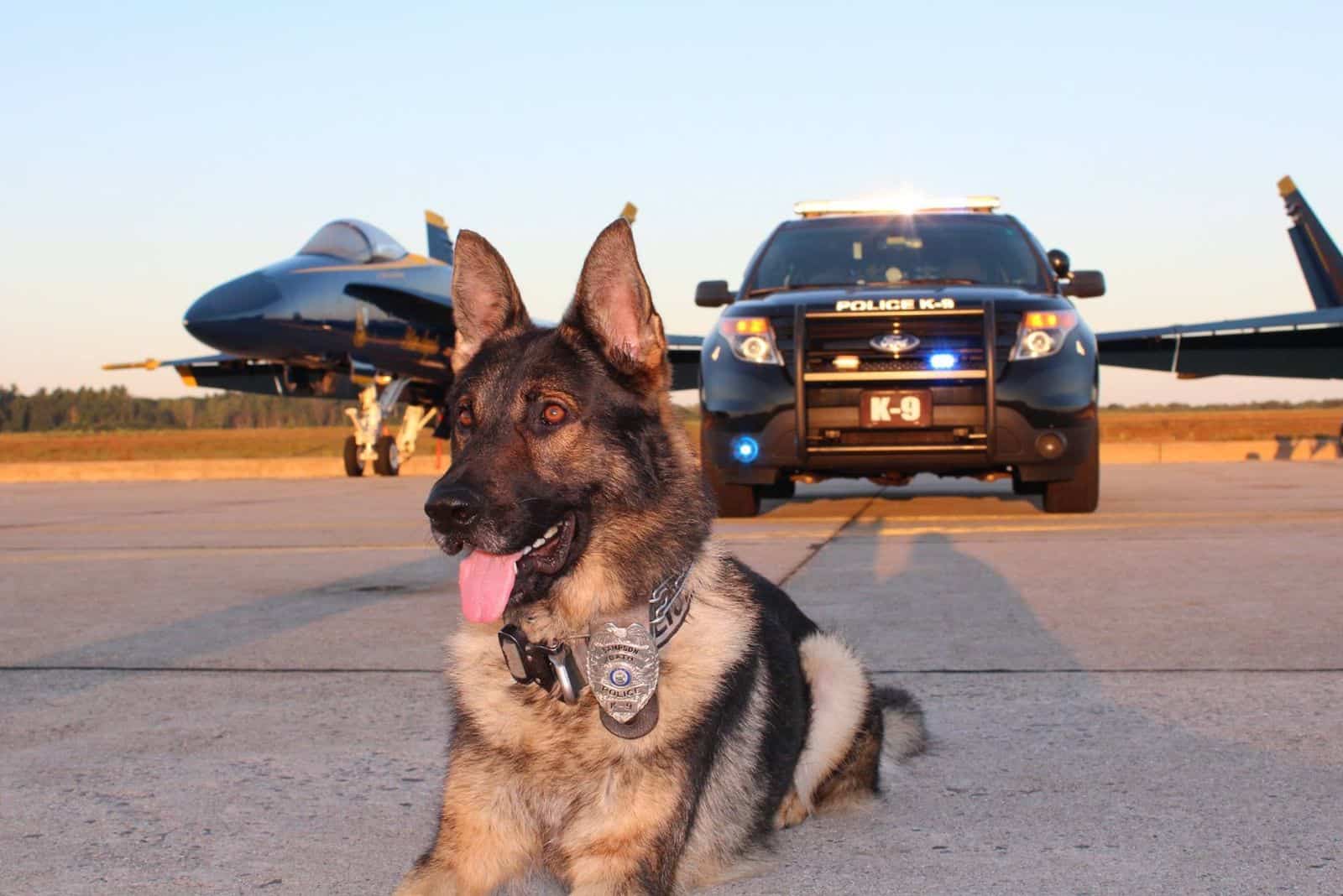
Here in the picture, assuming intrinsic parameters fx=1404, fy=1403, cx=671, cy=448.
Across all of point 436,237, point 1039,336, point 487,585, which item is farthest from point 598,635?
point 436,237

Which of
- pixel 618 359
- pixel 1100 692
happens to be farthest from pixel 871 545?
pixel 618 359

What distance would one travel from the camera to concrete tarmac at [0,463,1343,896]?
3.06m

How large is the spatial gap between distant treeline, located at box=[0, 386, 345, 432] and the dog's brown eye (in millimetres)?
123784

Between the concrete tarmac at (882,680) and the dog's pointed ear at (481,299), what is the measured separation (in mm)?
1211

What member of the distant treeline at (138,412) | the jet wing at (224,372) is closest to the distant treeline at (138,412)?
the distant treeline at (138,412)

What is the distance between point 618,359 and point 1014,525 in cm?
860

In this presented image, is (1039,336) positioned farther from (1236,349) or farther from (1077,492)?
(1236,349)

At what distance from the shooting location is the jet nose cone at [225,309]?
78.6 ft

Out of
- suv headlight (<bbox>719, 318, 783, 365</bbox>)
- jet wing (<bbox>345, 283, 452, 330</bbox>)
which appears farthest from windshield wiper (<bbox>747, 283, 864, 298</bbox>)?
jet wing (<bbox>345, 283, 452, 330</bbox>)

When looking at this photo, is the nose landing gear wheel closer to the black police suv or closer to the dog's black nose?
the black police suv

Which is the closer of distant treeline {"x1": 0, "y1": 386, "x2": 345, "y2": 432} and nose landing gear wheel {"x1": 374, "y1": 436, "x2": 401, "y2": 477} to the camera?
nose landing gear wheel {"x1": 374, "y1": 436, "x2": 401, "y2": 477}

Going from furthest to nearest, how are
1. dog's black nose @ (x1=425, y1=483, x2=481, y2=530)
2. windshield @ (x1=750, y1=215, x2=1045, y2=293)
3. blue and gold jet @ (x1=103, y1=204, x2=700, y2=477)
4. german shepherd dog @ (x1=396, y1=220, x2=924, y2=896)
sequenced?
blue and gold jet @ (x1=103, y1=204, x2=700, y2=477), windshield @ (x1=750, y1=215, x2=1045, y2=293), dog's black nose @ (x1=425, y1=483, x2=481, y2=530), german shepherd dog @ (x1=396, y1=220, x2=924, y2=896)

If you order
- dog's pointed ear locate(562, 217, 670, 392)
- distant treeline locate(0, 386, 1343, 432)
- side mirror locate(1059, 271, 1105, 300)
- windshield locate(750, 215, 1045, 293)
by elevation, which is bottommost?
distant treeline locate(0, 386, 1343, 432)

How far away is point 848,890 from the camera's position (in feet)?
9.43
